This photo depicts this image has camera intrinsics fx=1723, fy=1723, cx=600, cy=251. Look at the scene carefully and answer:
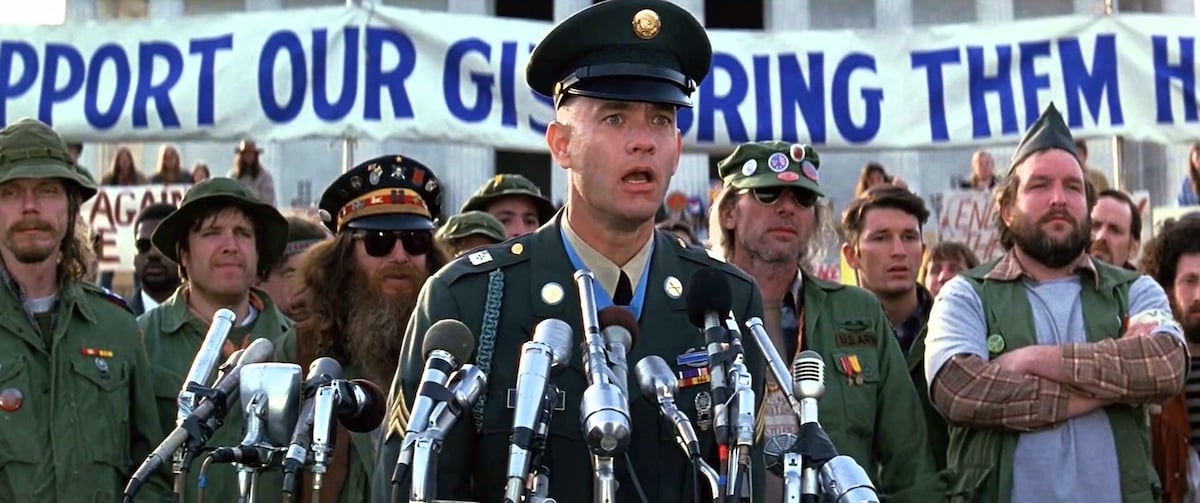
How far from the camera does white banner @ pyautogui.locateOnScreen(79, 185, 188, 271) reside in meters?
14.2

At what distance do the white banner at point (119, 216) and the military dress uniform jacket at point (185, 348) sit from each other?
692 centimetres

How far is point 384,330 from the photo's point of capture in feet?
21.6

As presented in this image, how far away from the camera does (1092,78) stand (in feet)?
35.9

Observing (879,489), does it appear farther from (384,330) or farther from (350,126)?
(350,126)

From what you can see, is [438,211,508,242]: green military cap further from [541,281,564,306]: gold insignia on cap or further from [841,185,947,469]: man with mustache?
[541,281,564,306]: gold insignia on cap

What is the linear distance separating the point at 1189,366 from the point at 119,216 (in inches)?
377

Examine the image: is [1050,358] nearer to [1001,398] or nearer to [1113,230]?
[1001,398]

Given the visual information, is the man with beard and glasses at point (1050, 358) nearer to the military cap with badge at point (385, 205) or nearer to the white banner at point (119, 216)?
the military cap with badge at point (385, 205)

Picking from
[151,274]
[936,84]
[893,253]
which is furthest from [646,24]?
[936,84]

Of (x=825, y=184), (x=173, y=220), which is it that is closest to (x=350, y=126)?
(x=173, y=220)

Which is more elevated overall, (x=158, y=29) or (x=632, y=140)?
(x=158, y=29)

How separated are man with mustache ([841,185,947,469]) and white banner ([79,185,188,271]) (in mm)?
7605

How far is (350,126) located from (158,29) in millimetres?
1545

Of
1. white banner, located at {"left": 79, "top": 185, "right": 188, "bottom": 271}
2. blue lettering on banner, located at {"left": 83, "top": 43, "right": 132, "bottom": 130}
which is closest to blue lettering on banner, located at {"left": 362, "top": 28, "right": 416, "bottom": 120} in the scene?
blue lettering on banner, located at {"left": 83, "top": 43, "right": 132, "bottom": 130}
